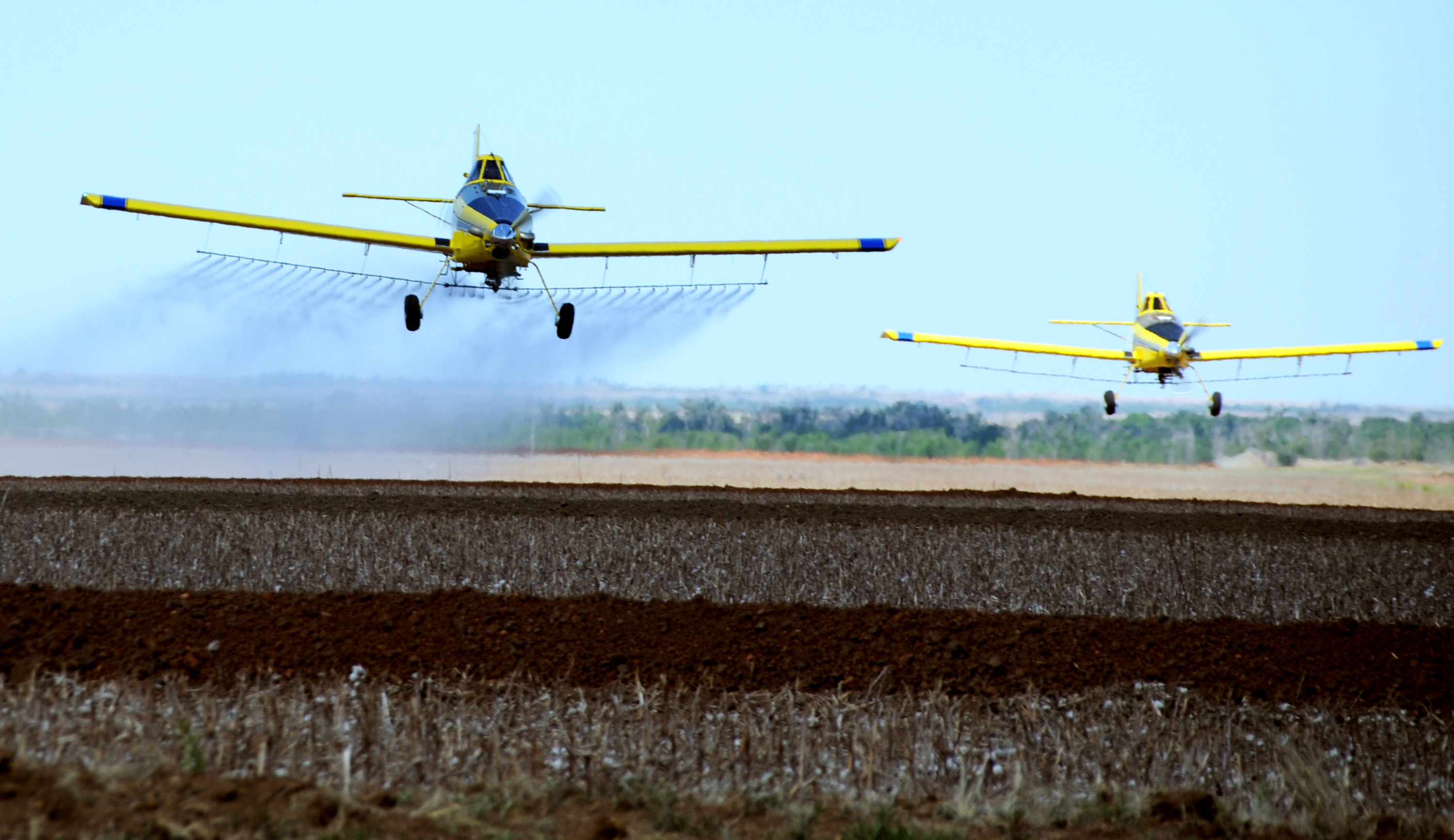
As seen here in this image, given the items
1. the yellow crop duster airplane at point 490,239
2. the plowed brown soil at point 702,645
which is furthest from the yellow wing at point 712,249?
the plowed brown soil at point 702,645

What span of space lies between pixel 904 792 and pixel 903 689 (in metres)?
2.97

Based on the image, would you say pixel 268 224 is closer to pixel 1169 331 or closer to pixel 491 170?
pixel 491 170

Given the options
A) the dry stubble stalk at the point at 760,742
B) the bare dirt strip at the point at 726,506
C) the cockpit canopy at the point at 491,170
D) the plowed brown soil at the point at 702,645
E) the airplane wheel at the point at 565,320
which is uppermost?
the cockpit canopy at the point at 491,170

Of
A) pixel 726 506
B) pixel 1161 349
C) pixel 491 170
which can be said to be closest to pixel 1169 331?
pixel 1161 349

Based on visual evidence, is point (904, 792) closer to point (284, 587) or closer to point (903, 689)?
point (903, 689)

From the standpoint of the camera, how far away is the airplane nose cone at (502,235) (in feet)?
75.2

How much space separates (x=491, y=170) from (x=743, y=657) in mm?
13960

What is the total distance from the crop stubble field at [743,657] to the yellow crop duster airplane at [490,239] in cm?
453

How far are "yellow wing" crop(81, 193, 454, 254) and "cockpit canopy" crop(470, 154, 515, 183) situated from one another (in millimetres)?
1324

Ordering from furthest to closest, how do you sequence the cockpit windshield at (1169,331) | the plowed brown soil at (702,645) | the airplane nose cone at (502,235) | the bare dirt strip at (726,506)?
the cockpit windshield at (1169,331) < the bare dirt strip at (726,506) < the airplane nose cone at (502,235) < the plowed brown soil at (702,645)

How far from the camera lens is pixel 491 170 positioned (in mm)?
23859

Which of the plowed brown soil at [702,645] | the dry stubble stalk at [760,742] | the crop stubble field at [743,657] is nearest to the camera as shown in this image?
the dry stubble stalk at [760,742]

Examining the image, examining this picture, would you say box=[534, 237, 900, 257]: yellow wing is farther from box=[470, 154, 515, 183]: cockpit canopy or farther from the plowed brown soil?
the plowed brown soil

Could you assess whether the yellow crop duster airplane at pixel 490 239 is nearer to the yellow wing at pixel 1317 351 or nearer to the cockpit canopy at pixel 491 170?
the cockpit canopy at pixel 491 170
